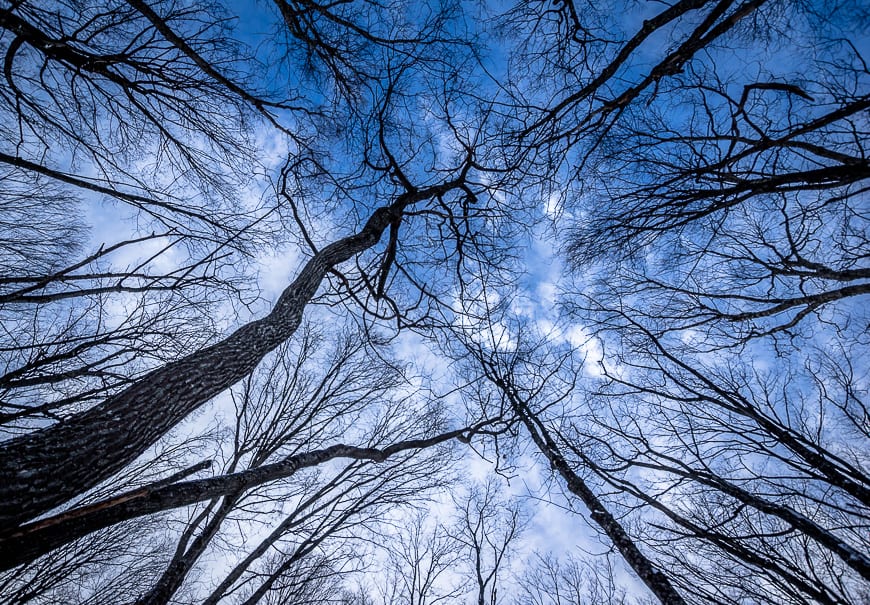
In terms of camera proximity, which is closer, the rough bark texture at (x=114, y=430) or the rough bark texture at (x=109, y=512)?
the rough bark texture at (x=109, y=512)

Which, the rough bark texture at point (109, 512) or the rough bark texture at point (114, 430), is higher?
the rough bark texture at point (114, 430)

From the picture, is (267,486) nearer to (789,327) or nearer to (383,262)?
(383,262)

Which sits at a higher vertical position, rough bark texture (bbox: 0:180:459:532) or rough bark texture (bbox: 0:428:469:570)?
rough bark texture (bbox: 0:180:459:532)

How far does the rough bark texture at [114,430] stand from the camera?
1631 mm

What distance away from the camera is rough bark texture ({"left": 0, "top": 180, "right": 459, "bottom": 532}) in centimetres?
163

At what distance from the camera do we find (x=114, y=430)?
6.62 feet

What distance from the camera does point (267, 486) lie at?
5.24 metres

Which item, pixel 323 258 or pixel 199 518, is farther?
pixel 199 518

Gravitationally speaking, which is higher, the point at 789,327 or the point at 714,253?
the point at 714,253

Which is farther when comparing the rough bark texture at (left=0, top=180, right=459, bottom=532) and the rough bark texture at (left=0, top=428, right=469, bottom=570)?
the rough bark texture at (left=0, top=180, right=459, bottom=532)

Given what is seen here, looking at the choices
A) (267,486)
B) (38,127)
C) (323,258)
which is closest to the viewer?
(38,127)

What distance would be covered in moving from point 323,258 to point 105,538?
22.8ft

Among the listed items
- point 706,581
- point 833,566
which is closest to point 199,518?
Result: point 706,581

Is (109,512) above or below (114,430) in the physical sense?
below
